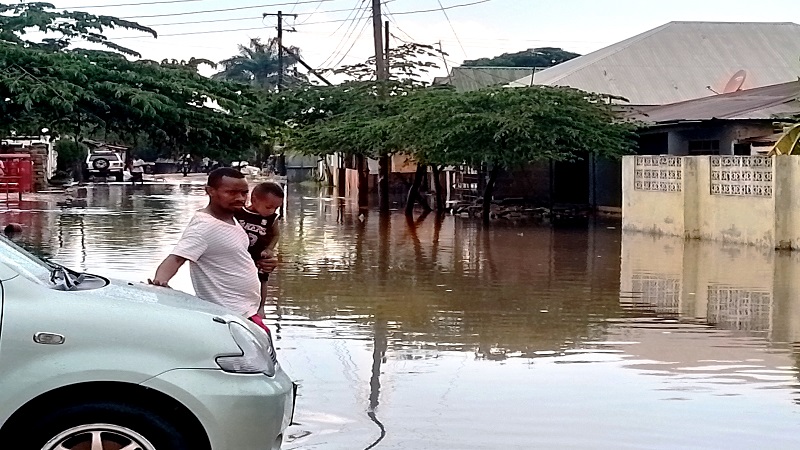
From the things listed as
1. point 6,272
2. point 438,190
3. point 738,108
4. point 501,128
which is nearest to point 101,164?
point 438,190

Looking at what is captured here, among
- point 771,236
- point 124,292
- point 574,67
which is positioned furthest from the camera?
point 574,67

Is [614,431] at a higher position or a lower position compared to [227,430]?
lower

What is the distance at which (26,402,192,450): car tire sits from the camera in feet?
15.6

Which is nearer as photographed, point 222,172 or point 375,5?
point 222,172

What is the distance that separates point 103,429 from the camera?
4.80 meters

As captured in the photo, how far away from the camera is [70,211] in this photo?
2911 cm

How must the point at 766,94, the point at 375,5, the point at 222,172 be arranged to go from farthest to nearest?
the point at 375,5 → the point at 766,94 → the point at 222,172

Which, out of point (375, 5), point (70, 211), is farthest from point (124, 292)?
point (375, 5)

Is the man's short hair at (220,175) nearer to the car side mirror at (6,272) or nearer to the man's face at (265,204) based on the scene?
the man's face at (265,204)

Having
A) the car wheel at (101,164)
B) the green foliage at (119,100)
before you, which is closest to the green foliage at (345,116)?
the green foliage at (119,100)

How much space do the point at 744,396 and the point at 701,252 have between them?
35.3ft

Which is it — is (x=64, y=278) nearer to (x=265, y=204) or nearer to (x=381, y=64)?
(x=265, y=204)

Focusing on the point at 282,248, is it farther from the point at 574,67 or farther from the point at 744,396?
the point at 574,67

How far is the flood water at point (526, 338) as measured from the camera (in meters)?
7.21
